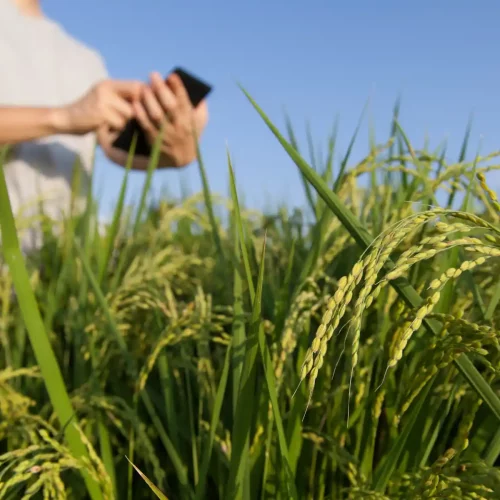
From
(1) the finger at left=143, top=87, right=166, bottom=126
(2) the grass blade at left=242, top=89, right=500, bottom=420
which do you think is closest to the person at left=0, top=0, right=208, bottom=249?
(1) the finger at left=143, top=87, right=166, bottom=126

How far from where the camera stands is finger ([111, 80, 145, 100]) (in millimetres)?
1801

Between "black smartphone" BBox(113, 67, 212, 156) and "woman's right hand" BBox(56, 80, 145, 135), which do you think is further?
"woman's right hand" BBox(56, 80, 145, 135)

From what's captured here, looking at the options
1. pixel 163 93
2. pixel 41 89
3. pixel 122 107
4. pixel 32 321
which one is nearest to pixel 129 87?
pixel 122 107

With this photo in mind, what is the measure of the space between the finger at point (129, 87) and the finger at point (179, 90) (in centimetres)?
17

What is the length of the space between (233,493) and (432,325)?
23 centimetres

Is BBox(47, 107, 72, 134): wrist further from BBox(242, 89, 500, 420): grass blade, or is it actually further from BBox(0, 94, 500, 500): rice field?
BBox(242, 89, 500, 420): grass blade

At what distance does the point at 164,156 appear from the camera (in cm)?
232

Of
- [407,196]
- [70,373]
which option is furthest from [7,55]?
[407,196]

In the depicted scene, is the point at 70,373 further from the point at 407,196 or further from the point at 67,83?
the point at 67,83

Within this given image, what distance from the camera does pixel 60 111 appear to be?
1833 millimetres

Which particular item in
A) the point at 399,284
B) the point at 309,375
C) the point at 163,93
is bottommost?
the point at 309,375

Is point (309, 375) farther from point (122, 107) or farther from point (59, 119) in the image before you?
point (59, 119)

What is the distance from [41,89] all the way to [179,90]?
98 cm

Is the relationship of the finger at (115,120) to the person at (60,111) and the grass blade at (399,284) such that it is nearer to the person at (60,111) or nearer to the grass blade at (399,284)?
the person at (60,111)
